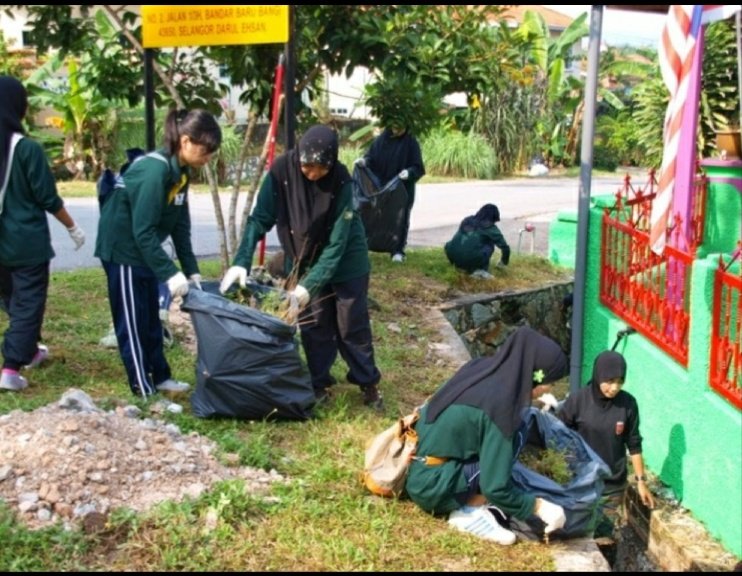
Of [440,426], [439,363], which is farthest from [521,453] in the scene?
[439,363]

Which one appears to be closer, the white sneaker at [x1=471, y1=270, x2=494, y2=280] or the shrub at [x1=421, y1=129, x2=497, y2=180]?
the white sneaker at [x1=471, y1=270, x2=494, y2=280]

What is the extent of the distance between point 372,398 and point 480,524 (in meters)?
1.60

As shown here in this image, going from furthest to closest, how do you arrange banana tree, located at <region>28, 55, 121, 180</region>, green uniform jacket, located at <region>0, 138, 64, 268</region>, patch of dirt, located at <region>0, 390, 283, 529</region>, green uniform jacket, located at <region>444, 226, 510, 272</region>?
banana tree, located at <region>28, 55, 121, 180</region> < green uniform jacket, located at <region>444, 226, 510, 272</region> < green uniform jacket, located at <region>0, 138, 64, 268</region> < patch of dirt, located at <region>0, 390, 283, 529</region>

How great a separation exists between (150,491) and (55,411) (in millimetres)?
735

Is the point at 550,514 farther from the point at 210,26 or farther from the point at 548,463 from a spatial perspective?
the point at 210,26

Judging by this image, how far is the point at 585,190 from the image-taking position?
7.02 metres

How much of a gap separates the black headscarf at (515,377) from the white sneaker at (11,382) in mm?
2567

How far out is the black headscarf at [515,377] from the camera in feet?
12.6

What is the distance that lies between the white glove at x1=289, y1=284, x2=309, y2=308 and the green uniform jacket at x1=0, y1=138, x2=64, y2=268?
142 centimetres

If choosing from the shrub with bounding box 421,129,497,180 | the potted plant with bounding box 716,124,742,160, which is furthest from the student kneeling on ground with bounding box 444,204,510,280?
the shrub with bounding box 421,129,497,180

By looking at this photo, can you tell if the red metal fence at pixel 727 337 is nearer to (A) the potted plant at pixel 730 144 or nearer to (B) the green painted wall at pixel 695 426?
(B) the green painted wall at pixel 695 426

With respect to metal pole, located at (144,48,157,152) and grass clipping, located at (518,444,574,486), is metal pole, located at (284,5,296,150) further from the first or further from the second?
grass clipping, located at (518,444,574,486)

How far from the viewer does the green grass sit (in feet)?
11.9

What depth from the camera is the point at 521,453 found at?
444 centimetres
